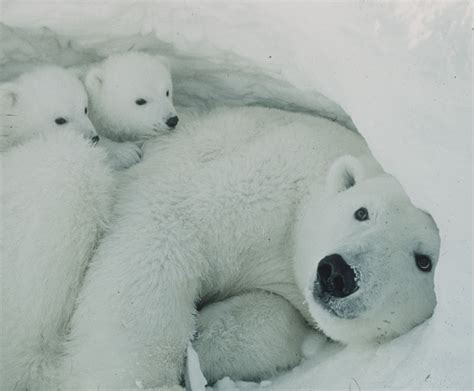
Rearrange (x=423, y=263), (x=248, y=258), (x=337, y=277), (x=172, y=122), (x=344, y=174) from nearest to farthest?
(x=337, y=277), (x=423, y=263), (x=344, y=174), (x=248, y=258), (x=172, y=122)

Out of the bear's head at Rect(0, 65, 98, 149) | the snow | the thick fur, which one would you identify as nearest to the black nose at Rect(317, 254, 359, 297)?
the snow

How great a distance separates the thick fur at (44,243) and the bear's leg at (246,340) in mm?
584

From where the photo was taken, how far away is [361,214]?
9.09ft

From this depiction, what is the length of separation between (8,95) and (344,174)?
170 cm

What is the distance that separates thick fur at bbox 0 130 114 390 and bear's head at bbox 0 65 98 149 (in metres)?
0.48

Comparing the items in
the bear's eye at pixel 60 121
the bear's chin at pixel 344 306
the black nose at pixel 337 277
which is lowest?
the bear's eye at pixel 60 121

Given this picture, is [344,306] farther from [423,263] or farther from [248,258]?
[248,258]

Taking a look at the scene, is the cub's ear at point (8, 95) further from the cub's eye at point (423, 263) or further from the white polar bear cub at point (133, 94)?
the cub's eye at point (423, 263)

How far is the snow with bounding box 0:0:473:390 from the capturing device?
223 cm

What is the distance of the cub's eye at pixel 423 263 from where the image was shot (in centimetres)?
263

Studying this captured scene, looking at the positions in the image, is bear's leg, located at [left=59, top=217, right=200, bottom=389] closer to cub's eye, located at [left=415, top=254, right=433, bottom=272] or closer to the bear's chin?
the bear's chin

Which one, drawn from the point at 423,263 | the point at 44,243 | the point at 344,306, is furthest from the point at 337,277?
the point at 44,243

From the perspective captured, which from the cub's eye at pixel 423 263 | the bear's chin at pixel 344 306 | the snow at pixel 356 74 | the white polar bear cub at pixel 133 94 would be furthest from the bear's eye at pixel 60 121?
the cub's eye at pixel 423 263

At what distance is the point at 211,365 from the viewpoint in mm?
2973
